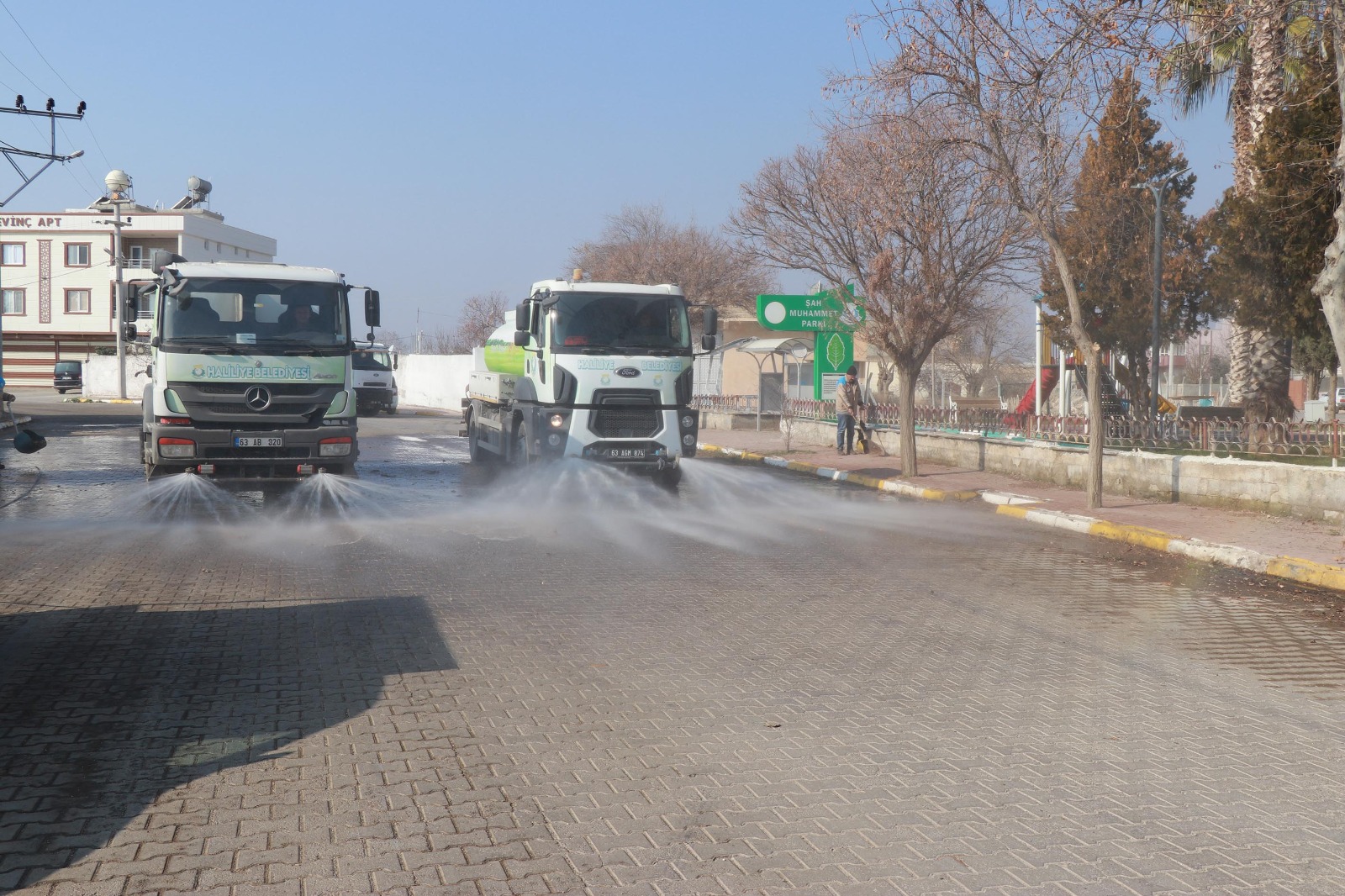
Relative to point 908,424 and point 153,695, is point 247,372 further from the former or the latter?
point 908,424

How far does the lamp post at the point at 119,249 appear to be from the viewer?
47344mm

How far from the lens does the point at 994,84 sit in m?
15.3

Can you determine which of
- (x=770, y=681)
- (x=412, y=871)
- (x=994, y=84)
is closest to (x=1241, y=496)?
(x=994, y=84)

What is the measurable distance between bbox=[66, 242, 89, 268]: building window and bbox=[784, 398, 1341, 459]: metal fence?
66.2 m

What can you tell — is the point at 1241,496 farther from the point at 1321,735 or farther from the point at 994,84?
the point at 1321,735

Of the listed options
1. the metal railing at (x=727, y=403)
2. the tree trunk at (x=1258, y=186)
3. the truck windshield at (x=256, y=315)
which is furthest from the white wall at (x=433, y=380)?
the truck windshield at (x=256, y=315)

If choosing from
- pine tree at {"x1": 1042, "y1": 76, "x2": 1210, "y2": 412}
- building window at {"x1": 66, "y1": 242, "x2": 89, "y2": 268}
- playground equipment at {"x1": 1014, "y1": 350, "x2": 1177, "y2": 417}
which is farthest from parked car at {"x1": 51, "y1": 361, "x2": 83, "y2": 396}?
pine tree at {"x1": 1042, "y1": 76, "x2": 1210, "y2": 412}

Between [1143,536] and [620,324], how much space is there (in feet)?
25.7

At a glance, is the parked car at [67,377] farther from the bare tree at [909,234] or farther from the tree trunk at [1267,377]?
the tree trunk at [1267,377]

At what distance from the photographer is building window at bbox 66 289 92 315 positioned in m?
73.9

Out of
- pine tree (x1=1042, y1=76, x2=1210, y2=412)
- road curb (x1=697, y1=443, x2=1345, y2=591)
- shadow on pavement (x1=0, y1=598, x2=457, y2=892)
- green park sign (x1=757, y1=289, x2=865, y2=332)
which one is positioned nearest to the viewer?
shadow on pavement (x1=0, y1=598, x2=457, y2=892)

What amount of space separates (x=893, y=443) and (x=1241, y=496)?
1137 cm

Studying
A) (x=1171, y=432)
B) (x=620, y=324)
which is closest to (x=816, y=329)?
(x=620, y=324)

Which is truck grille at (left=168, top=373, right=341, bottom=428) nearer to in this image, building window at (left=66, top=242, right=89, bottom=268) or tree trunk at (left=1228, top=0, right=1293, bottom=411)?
tree trunk at (left=1228, top=0, right=1293, bottom=411)
